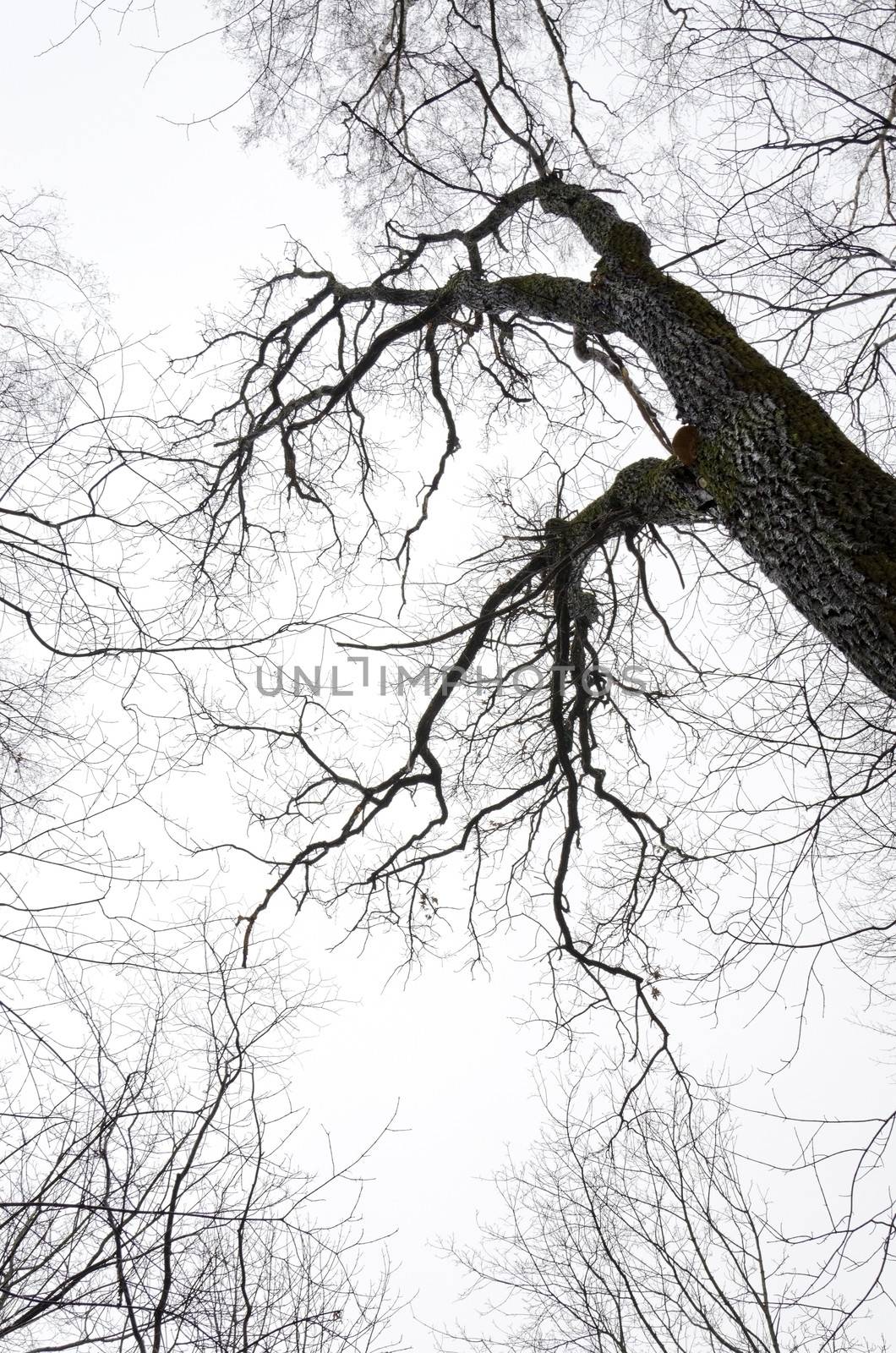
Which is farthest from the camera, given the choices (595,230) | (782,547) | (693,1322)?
(693,1322)

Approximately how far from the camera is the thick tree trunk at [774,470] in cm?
184

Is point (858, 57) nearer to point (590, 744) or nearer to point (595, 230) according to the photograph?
point (595, 230)

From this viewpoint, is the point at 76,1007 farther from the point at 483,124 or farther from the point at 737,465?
the point at 483,124

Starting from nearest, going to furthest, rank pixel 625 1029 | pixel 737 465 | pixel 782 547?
pixel 782 547 → pixel 737 465 → pixel 625 1029

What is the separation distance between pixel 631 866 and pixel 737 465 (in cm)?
204

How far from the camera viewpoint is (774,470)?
2078 millimetres

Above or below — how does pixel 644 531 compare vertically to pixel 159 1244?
above

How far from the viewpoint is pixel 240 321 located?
439 cm

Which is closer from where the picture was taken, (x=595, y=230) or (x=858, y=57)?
(x=858, y=57)

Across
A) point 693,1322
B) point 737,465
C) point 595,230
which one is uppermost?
point 595,230

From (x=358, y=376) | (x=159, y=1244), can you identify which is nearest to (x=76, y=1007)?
(x=159, y=1244)

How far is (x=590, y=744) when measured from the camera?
3.70 m

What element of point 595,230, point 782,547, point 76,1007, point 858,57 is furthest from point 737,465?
point 76,1007

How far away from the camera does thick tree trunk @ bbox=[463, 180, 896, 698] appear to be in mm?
1841
